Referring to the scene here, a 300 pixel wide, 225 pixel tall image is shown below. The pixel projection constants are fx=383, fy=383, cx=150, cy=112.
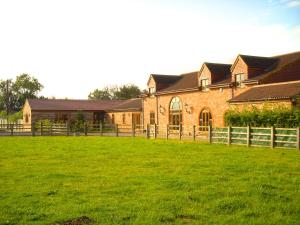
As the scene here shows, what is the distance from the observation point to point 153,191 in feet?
32.0

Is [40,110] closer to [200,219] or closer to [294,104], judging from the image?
[294,104]

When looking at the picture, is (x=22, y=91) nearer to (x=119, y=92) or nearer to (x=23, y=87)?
(x=23, y=87)

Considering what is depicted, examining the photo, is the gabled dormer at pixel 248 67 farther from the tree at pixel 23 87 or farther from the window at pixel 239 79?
the tree at pixel 23 87

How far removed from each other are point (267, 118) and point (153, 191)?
1655cm

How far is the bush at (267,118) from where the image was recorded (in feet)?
75.1

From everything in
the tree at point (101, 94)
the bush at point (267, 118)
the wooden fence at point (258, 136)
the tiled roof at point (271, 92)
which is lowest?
the wooden fence at point (258, 136)

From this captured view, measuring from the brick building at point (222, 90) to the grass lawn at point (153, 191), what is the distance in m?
13.2

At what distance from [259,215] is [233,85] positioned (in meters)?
27.0

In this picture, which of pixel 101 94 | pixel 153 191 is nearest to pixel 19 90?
pixel 101 94

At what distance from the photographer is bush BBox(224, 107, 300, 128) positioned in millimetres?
22891

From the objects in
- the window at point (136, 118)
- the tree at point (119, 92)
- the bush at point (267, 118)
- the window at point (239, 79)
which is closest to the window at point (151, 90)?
the window at point (136, 118)

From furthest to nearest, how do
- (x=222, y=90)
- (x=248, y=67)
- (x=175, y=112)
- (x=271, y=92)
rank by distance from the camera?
(x=175, y=112) → (x=222, y=90) → (x=248, y=67) → (x=271, y=92)

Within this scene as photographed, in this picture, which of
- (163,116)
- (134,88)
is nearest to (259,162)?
(163,116)

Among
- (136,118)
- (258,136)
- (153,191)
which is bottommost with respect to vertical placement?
(153,191)
